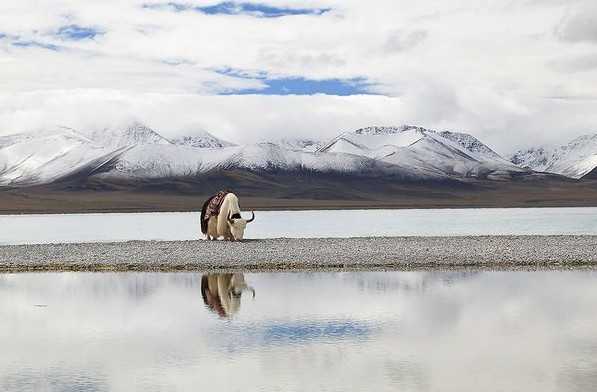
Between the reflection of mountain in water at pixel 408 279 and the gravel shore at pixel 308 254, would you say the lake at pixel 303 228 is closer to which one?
the gravel shore at pixel 308 254

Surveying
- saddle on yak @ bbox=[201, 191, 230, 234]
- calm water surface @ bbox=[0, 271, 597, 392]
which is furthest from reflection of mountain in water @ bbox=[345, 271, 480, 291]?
saddle on yak @ bbox=[201, 191, 230, 234]

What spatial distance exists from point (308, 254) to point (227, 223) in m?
Answer: 8.13

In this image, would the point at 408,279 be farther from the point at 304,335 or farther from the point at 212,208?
the point at 212,208

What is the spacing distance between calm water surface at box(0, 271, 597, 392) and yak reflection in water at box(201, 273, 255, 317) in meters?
0.04

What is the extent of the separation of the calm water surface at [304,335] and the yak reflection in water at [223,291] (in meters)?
0.04

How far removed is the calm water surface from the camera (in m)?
11.7

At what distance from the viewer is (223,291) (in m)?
21.3

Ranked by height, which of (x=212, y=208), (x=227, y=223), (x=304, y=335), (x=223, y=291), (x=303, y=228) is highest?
(x=212, y=208)

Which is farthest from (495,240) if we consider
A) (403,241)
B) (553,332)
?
(553,332)

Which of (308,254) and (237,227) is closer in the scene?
(308,254)

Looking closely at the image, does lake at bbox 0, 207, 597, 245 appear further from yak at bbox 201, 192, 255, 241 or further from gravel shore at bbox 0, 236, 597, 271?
gravel shore at bbox 0, 236, 597, 271

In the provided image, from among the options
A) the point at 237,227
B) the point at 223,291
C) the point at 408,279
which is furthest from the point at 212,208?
the point at 223,291

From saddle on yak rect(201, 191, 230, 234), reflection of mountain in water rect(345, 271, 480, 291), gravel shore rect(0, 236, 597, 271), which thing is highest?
A: saddle on yak rect(201, 191, 230, 234)

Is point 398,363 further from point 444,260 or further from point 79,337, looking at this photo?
point 444,260
